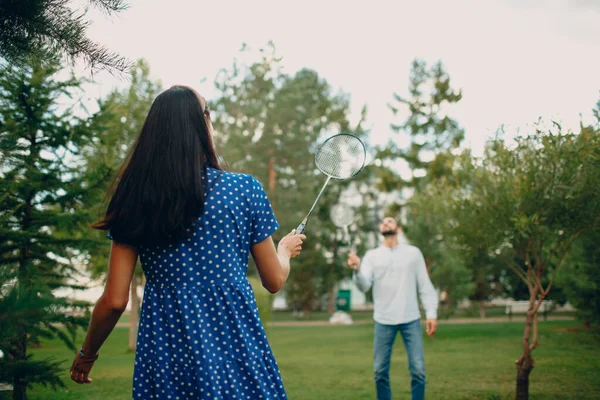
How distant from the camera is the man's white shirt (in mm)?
8242

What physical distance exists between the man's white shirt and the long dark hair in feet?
19.3

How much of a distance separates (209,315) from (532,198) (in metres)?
8.03

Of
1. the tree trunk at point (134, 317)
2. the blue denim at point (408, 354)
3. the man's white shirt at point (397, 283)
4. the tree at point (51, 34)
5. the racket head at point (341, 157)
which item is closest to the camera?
the tree at point (51, 34)

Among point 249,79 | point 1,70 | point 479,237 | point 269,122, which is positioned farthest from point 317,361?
point 249,79

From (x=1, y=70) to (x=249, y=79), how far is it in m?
38.6

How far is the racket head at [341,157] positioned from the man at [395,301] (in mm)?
2329

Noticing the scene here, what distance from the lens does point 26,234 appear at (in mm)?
8578

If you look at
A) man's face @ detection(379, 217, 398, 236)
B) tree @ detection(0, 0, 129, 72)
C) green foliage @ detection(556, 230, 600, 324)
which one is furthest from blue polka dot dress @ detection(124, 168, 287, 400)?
green foliage @ detection(556, 230, 600, 324)

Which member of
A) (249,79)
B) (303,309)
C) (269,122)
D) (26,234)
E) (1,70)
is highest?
(249,79)

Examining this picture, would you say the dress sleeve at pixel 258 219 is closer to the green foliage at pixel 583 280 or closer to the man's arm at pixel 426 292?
the man's arm at pixel 426 292

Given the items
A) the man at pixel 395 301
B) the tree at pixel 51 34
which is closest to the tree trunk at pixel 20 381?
the tree at pixel 51 34

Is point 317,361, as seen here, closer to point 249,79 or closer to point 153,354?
point 153,354

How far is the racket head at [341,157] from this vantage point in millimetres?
5965

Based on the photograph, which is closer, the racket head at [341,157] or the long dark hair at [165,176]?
the long dark hair at [165,176]
